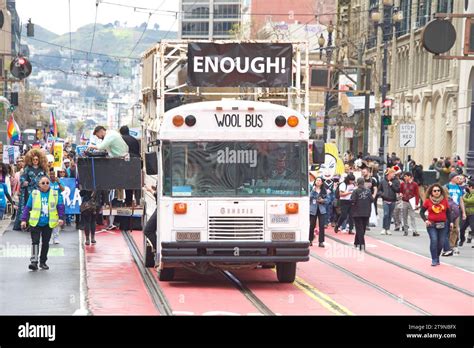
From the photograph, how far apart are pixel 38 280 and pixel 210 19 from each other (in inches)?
6471

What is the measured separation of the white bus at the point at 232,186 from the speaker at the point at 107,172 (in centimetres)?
767

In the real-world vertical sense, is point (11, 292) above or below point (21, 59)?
below

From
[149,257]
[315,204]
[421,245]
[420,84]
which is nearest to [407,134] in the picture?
[421,245]

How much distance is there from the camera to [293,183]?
59.0ft

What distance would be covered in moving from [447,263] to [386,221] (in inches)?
304

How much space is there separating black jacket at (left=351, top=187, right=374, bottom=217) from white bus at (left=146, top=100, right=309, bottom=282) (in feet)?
26.3

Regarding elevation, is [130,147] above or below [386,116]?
below

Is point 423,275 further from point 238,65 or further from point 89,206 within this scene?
point 89,206

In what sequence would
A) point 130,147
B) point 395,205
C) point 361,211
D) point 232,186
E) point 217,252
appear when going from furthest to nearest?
point 395,205 < point 130,147 < point 361,211 < point 232,186 < point 217,252

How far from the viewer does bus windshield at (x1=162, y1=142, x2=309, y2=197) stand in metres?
17.8

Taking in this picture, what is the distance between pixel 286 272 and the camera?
18734 mm

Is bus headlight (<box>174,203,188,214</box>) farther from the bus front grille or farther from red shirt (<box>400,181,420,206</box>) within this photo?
red shirt (<box>400,181,420,206</box>)

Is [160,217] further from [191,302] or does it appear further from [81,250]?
[81,250]
